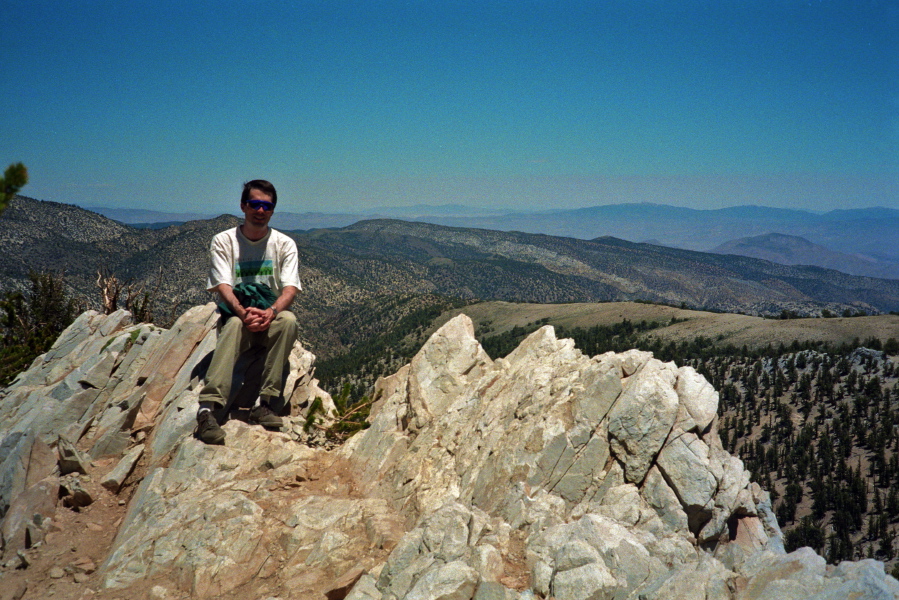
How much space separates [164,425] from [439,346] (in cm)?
587

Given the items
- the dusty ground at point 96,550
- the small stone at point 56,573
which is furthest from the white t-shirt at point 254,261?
the small stone at point 56,573

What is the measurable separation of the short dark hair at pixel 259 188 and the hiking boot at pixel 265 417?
4131 mm

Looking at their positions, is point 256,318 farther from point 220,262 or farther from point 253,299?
point 220,262

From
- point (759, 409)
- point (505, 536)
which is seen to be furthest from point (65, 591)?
point (759, 409)

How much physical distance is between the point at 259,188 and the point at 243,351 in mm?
3266

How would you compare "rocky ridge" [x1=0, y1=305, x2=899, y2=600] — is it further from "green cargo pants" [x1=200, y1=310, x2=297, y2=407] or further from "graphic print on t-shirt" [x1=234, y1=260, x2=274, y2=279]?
"graphic print on t-shirt" [x1=234, y1=260, x2=274, y2=279]

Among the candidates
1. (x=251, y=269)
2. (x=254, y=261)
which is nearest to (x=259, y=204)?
(x=254, y=261)

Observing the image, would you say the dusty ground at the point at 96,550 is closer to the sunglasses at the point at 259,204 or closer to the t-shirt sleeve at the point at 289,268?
the t-shirt sleeve at the point at 289,268

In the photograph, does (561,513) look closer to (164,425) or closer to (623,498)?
(623,498)

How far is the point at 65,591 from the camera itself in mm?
6793

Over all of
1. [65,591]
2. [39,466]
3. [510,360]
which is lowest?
[65,591]

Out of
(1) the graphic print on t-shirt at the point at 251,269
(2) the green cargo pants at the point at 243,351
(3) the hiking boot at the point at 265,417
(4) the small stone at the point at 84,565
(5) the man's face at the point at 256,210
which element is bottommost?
(4) the small stone at the point at 84,565

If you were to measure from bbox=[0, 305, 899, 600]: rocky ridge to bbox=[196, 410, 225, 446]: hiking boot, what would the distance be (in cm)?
18

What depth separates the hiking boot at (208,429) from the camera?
29.9 feet
